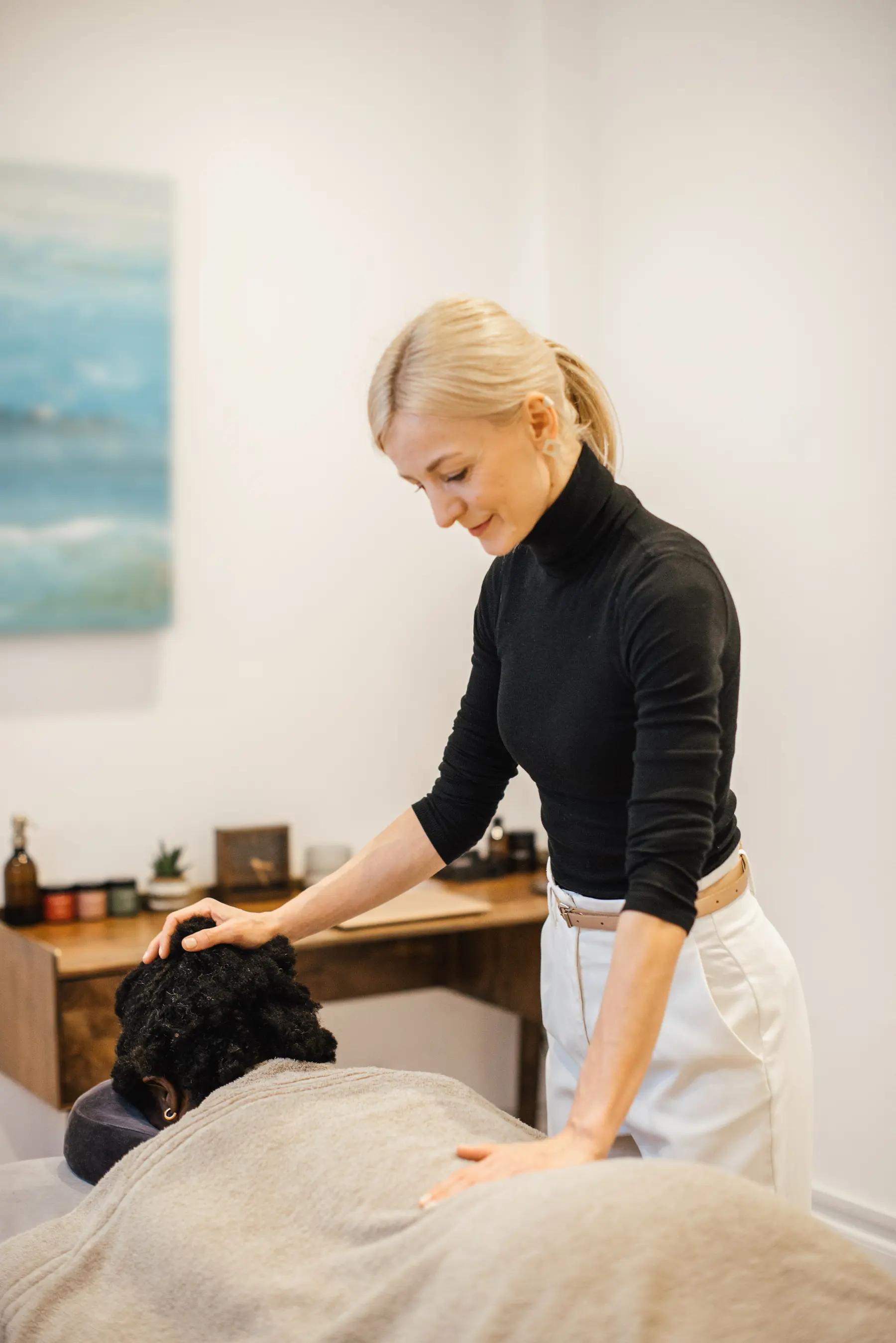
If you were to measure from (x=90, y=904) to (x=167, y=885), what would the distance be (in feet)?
0.53

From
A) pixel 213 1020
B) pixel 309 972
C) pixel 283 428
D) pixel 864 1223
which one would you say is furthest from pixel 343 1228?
pixel 283 428

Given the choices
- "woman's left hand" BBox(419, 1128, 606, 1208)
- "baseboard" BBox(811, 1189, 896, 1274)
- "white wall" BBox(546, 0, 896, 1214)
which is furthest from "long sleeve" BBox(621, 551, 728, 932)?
"baseboard" BBox(811, 1189, 896, 1274)

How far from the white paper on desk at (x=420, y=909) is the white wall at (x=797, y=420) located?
24.1 inches

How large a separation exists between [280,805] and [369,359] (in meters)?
1.06

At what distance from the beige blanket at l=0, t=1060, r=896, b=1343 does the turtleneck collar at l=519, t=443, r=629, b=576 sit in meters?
0.57

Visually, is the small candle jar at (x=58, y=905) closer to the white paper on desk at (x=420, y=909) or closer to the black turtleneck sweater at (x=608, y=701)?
the white paper on desk at (x=420, y=909)

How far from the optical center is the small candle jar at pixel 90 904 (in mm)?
2574

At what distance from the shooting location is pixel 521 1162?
1023 mm

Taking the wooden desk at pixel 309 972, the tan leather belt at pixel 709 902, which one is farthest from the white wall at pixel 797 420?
the tan leather belt at pixel 709 902

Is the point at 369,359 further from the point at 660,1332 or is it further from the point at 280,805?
the point at 660,1332

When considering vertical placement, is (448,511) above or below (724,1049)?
above

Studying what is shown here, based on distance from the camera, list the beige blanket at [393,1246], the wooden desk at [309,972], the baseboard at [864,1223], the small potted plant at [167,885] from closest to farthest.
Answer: the beige blanket at [393,1246], the wooden desk at [309,972], the baseboard at [864,1223], the small potted plant at [167,885]

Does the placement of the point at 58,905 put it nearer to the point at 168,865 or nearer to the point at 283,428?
the point at 168,865

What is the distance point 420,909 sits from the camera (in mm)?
2633
